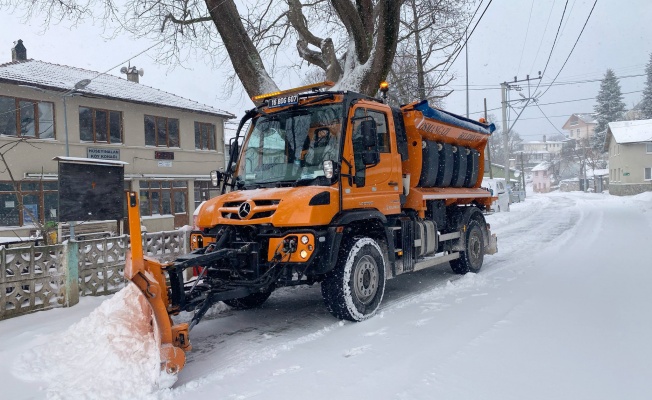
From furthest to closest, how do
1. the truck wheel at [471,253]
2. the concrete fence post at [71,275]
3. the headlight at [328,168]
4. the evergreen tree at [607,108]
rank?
the evergreen tree at [607,108] < the truck wheel at [471,253] < the concrete fence post at [71,275] < the headlight at [328,168]

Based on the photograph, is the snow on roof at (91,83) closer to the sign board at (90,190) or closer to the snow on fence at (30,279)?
the sign board at (90,190)

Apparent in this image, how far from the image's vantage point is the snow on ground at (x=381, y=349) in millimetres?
4020

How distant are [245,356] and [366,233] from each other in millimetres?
2420

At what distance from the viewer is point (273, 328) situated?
6008mm

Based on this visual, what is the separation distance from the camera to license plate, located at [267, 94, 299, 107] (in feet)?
20.9

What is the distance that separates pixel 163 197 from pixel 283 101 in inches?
815

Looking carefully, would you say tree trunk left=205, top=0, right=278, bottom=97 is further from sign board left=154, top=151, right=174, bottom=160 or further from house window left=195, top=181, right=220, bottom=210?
house window left=195, top=181, right=220, bottom=210

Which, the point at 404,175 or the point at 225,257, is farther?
the point at 404,175

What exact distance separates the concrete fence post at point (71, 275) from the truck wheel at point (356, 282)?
3998 millimetres

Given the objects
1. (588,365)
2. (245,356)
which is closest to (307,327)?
(245,356)

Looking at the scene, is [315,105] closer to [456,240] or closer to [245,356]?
[245,356]

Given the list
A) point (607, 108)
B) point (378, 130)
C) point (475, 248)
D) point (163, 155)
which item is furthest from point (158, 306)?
point (607, 108)

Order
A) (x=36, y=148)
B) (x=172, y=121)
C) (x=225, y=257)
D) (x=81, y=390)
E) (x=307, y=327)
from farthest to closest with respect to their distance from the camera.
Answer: (x=172, y=121)
(x=36, y=148)
(x=307, y=327)
(x=225, y=257)
(x=81, y=390)

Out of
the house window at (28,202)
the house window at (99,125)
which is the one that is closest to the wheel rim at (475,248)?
the house window at (28,202)
